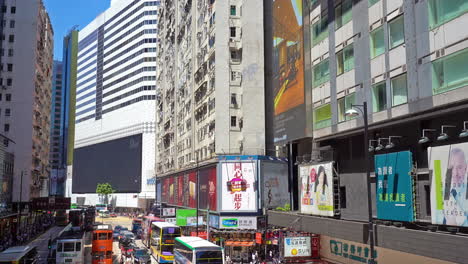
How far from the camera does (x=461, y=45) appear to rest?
20.9 meters

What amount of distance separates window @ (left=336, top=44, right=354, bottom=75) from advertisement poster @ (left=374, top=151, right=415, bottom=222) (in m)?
6.94

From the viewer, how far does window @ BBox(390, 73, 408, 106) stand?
25312 millimetres

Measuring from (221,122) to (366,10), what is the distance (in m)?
35.2

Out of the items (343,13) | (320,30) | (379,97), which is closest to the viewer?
(379,97)

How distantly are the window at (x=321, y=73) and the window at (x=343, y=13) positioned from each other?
3.03m

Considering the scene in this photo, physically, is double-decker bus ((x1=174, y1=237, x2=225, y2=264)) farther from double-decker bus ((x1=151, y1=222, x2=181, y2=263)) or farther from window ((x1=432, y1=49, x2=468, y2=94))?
window ((x1=432, y1=49, x2=468, y2=94))

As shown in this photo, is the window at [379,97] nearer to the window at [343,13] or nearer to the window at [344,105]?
the window at [344,105]

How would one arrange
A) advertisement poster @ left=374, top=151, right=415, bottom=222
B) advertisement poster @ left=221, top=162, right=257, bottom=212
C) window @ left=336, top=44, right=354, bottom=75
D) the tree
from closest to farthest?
advertisement poster @ left=374, top=151, right=415, bottom=222 < window @ left=336, top=44, right=354, bottom=75 < advertisement poster @ left=221, top=162, right=257, bottom=212 < the tree

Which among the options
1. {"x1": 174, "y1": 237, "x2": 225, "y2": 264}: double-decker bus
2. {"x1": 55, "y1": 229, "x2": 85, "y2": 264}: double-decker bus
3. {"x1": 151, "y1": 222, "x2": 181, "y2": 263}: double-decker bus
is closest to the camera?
{"x1": 174, "y1": 237, "x2": 225, "y2": 264}: double-decker bus

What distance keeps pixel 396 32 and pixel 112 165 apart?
157 meters

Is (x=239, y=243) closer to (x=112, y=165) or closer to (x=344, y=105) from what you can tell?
(x=344, y=105)

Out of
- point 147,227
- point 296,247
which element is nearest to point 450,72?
point 296,247

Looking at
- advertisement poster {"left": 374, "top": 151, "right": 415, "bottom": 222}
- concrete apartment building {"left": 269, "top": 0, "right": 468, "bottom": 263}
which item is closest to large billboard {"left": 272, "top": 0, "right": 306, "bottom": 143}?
concrete apartment building {"left": 269, "top": 0, "right": 468, "bottom": 263}

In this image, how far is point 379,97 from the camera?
27.9m
